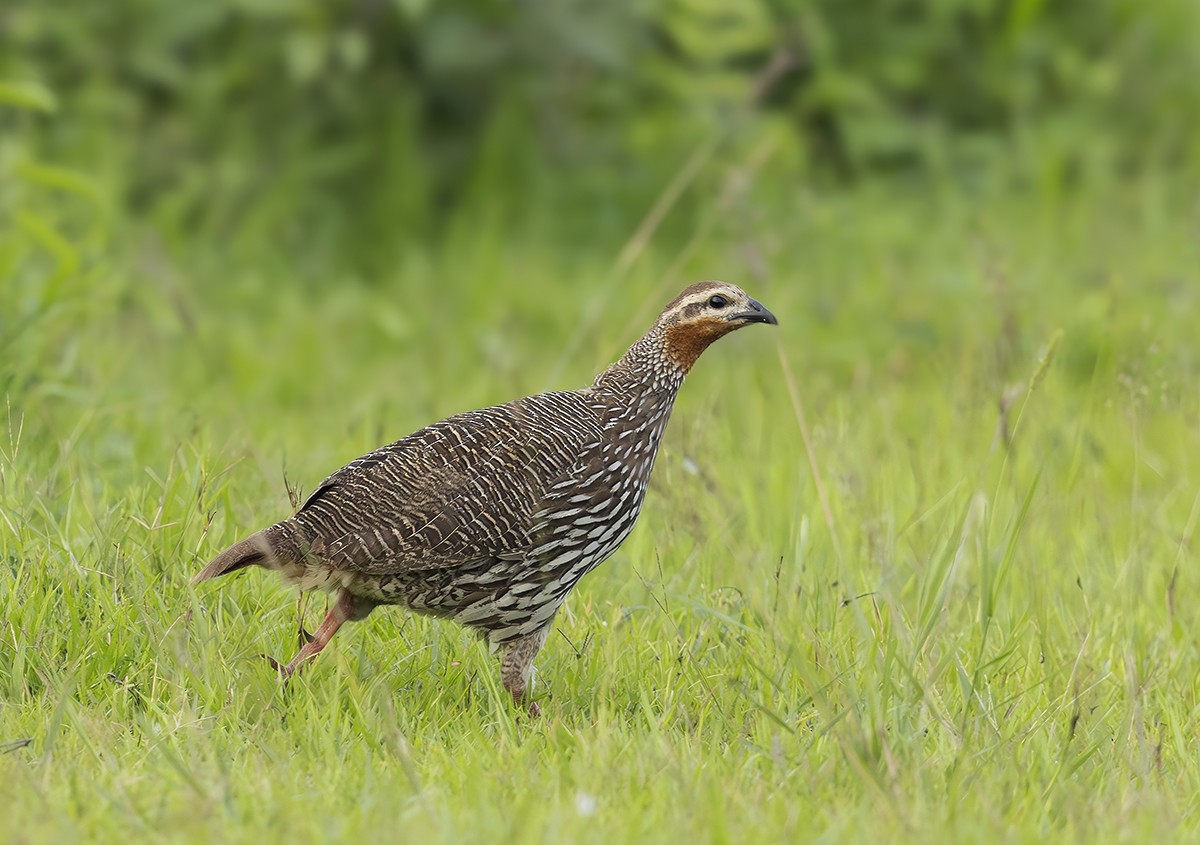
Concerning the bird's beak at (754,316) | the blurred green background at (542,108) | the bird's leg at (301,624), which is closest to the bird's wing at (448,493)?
the bird's leg at (301,624)

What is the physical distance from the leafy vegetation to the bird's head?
367 millimetres

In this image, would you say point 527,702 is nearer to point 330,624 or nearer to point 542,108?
point 330,624

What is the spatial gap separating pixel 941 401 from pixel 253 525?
2.78m

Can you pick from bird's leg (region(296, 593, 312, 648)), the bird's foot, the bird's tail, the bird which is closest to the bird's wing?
the bird

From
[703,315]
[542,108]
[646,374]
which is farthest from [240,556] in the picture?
[542,108]

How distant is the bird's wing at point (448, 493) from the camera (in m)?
3.99

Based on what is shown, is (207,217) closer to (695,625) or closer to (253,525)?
(253,525)

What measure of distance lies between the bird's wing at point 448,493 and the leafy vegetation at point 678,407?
0.29 metres

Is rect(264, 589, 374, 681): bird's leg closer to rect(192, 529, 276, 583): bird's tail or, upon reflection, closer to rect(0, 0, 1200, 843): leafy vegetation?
rect(0, 0, 1200, 843): leafy vegetation

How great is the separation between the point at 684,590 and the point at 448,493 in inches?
33.6

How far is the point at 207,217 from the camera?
27.1 feet

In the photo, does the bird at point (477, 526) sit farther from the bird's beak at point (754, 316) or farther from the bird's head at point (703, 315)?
the bird's beak at point (754, 316)

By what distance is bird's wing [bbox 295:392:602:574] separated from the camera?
3.99m

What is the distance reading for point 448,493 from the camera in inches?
160
